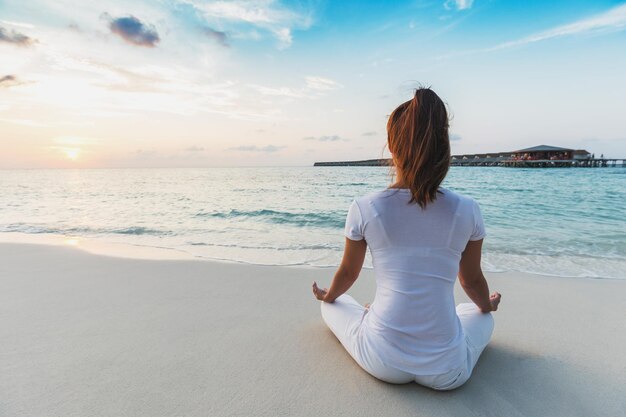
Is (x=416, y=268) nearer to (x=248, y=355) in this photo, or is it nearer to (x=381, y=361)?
(x=381, y=361)

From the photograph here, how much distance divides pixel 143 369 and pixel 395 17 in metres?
12.5

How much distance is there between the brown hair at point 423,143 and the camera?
5.43ft

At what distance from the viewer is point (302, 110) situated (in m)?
21.3

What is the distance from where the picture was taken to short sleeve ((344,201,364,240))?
6.11 feet

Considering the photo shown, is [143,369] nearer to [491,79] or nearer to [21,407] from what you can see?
[21,407]

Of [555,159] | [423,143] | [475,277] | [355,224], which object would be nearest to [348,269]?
[355,224]

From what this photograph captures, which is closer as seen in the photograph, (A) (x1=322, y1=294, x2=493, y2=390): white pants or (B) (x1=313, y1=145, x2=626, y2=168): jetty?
(A) (x1=322, y1=294, x2=493, y2=390): white pants

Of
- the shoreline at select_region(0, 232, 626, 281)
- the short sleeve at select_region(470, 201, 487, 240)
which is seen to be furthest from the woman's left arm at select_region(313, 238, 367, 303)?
the shoreline at select_region(0, 232, 626, 281)

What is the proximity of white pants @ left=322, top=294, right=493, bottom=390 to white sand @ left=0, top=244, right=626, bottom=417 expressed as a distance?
98 mm

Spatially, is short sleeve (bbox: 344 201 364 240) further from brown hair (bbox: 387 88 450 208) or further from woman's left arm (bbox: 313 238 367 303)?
brown hair (bbox: 387 88 450 208)

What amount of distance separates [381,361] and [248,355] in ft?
3.41

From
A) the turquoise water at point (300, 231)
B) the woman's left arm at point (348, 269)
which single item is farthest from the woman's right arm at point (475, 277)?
the turquoise water at point (300, 231)

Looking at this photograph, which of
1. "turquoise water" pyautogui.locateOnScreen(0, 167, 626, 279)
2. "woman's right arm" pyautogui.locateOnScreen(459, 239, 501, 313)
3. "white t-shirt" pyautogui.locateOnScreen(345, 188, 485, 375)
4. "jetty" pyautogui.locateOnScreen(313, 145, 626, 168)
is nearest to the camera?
"white t-shirt" pyautogui.locateOnScreen(345, 188, 485, 375)

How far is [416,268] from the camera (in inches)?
72.0
